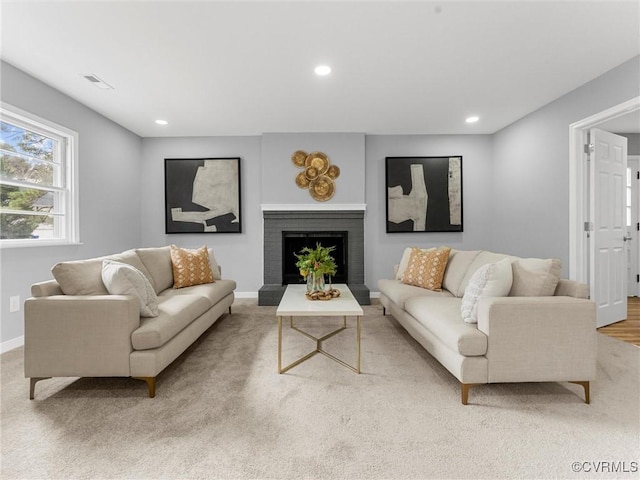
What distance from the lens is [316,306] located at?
258 cm

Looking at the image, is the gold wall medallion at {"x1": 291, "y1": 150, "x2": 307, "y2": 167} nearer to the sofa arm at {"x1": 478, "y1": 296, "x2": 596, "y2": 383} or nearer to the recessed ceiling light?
the recessed ceiling light

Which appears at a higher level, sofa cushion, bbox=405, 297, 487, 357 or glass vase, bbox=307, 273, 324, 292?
glass vase, bbox=307, 273, 324, 292

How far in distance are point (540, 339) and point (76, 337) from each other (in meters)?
2.83

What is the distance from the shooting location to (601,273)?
3.53m

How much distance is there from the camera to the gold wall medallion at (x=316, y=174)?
501cm

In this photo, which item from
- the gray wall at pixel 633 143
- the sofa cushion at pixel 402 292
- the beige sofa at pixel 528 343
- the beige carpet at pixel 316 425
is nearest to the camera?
the beige carpet at pixel 316 425

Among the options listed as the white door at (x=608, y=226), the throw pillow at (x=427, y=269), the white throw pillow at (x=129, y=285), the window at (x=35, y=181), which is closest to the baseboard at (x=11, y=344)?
the window at (x=35, y=181)

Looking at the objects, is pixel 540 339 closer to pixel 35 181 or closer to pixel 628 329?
pixel 628 329

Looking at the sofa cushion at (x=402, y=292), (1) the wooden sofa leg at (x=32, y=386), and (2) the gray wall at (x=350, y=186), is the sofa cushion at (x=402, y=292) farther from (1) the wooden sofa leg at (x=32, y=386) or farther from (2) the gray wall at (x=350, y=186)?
(1) the wooden sofa leg at (x=32, y=386)

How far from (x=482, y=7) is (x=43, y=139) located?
414 cm

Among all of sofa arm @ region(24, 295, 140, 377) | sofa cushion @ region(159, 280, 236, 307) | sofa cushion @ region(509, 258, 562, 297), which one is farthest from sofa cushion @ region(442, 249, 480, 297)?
sofa arm @ region(24, 295, 140, 377)

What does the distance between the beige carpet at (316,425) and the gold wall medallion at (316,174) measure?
2919 millimetres

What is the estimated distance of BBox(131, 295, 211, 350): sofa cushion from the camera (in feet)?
6.88

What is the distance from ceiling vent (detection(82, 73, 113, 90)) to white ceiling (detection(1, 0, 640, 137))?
69mm
